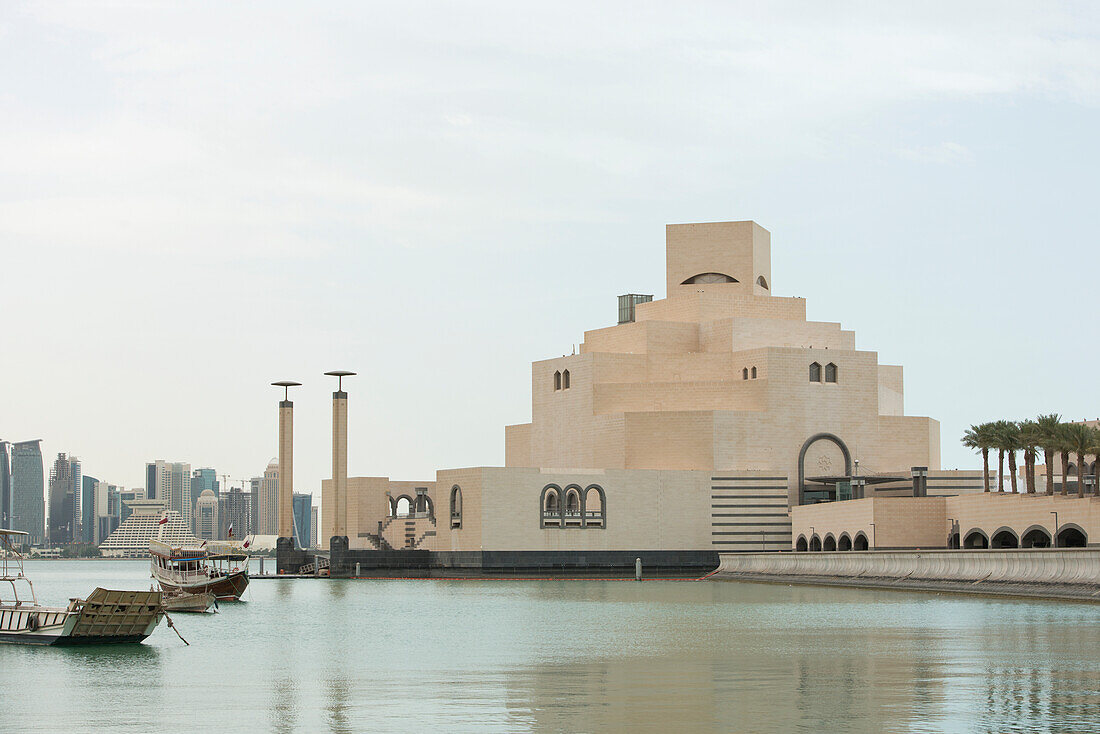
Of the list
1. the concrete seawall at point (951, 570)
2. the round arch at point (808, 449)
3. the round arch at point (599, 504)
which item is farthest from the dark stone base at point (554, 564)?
the round arch at point (808, 449)

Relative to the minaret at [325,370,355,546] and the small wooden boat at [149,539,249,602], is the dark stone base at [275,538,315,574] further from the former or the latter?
the small wooden boat at [149,539,249,602]

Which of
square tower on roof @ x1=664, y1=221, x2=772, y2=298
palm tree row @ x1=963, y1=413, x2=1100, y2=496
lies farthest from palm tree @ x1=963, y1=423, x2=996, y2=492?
square tower on roof @ x1=664, y1=221, x2=772, y2=298

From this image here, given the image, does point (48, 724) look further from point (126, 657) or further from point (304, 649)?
point (304, 649)

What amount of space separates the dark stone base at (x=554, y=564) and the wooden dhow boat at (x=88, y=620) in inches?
2377

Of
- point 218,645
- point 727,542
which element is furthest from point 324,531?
point 218,645

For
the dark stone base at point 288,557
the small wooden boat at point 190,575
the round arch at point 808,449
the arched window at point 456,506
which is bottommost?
the dark stone base at point 288,557

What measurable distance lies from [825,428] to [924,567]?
3435 cm

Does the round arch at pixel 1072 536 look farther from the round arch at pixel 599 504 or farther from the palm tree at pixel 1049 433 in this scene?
the round arch at pixel 599 504

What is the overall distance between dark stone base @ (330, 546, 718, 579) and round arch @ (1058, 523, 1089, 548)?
1421 inches

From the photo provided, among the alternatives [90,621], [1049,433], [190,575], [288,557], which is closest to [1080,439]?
[1049,433]

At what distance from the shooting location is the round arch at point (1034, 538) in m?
75.2

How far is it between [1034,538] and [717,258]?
4399 cm

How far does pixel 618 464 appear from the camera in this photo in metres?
107

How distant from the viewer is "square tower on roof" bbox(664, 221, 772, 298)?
11494cm
